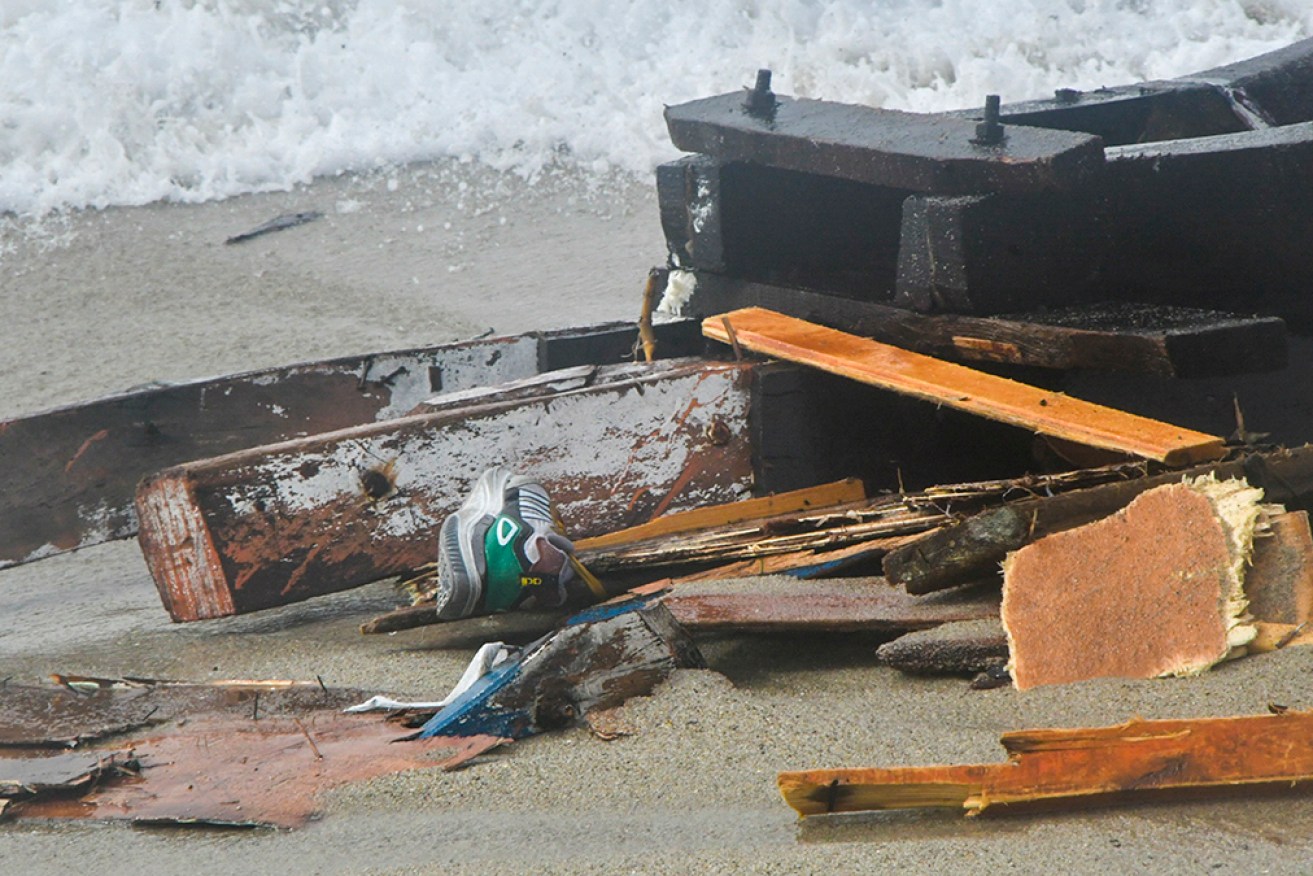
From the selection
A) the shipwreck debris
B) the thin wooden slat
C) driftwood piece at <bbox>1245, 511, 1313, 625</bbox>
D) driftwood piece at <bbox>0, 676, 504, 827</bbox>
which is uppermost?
the shipwreck debris

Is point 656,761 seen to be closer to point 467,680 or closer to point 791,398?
point 467,680

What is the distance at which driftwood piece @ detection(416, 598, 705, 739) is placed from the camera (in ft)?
7.39

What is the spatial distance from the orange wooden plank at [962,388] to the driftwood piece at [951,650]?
1.43 ft

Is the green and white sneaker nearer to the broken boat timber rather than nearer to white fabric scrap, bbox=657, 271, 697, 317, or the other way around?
the broken boat timber

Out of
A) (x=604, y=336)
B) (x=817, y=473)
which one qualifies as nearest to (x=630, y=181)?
(x=604, y=336)

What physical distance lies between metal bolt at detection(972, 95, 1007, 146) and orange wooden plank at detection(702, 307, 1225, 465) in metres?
0.52

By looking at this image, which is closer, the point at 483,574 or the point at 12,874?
the point at 12,874

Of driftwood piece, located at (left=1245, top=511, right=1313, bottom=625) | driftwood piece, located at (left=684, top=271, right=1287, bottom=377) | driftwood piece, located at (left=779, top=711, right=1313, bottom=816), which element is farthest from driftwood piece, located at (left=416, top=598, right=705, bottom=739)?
driftwood piece, located at (left=684, top=271, right=1287, bottom=377)

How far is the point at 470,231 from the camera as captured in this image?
6883mm

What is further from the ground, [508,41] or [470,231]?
[508,41]

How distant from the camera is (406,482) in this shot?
2.98 metres

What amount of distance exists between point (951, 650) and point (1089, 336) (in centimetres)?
85

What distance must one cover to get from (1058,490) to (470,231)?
488 centimetres

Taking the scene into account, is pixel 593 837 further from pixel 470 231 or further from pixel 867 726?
pixel 470 231
